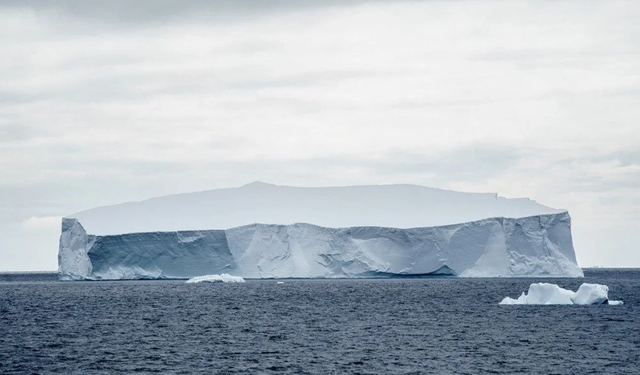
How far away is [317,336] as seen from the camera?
23828mm

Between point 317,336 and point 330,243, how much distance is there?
21.5 meters

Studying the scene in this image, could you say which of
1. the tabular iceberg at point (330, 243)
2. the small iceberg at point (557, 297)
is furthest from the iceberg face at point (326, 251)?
the small iceberg at point (557, 297)

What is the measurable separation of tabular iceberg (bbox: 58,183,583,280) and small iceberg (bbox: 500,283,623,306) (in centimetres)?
1049

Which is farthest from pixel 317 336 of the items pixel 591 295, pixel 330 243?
pixel 330 243

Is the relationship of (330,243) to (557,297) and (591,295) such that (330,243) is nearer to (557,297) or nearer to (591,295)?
(557,297)

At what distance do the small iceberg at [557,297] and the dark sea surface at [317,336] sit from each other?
59cm

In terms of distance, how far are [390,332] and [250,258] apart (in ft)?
72.6

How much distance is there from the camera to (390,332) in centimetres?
2469

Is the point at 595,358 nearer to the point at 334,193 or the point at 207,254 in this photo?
the point at 207,254

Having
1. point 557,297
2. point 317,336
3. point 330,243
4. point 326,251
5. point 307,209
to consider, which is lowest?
point 317,336

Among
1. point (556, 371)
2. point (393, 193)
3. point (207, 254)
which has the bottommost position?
point (556, 371)

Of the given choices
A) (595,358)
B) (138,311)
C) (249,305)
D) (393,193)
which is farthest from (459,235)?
(595,358)

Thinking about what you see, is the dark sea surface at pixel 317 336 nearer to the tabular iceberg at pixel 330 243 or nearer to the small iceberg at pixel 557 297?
the small iceberg at pixel 557 297

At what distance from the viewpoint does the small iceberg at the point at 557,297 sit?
107 feet
